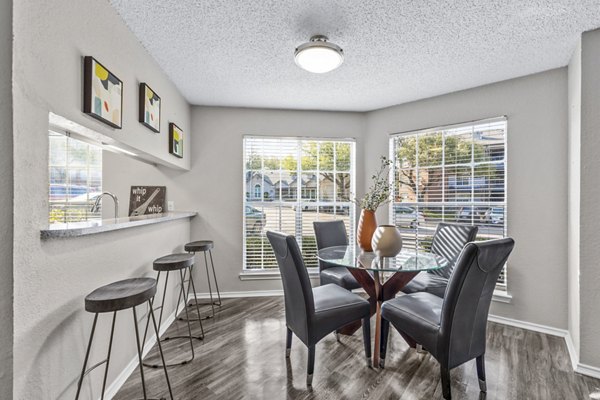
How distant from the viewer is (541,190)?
2791 millimetres

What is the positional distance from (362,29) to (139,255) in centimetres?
238

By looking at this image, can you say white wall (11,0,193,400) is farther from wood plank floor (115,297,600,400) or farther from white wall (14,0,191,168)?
wood plank floor (115,297,600,400)

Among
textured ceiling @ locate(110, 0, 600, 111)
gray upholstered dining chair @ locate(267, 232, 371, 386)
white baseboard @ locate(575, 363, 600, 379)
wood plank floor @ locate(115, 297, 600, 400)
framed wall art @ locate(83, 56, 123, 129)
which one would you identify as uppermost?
textured ceiling @ locate(110, 0, 600, 111)

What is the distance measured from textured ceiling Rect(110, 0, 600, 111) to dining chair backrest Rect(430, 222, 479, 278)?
1510 mm

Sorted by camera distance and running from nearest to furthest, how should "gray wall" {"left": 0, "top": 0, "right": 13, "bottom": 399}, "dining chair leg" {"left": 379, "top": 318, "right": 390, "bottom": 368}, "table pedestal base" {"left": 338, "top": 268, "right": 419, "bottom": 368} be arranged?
1. "gray wall" {"left": 0, "top": 0, "right": 13, "bottom": 399}
2. "dining chair leg" {"left": 379, "top": 318, "right": 390, "bottom": 368}
3. "table pedestal base" {"left": 338, "top": 268, "right": 419, "bottom": 368}

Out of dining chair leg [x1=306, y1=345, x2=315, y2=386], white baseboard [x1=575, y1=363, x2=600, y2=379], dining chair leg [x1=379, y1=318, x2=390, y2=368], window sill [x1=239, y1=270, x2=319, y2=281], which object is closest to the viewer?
dining chair leg [x1=306, y1=345, x2=315, y2=386]

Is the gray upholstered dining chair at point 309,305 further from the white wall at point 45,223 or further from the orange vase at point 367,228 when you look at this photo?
the white wall at point 45,223

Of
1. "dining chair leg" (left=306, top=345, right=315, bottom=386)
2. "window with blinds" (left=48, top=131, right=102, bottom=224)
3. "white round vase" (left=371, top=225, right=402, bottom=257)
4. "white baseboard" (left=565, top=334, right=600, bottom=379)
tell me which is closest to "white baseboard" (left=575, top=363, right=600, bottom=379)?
"white baseboard" (left=565, top=334, right=600, bottom=379)

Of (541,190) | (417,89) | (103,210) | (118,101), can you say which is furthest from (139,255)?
(541,190)

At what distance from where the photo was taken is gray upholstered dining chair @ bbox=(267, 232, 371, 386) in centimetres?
194

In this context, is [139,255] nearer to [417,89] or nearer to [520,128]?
[417,89]

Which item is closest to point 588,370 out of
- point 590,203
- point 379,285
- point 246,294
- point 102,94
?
point 590,203

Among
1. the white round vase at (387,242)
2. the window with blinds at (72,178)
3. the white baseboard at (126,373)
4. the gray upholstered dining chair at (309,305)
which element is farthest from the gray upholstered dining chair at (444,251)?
the window with blinds at (72,178)

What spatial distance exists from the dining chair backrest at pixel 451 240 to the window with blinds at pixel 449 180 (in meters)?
0.55
